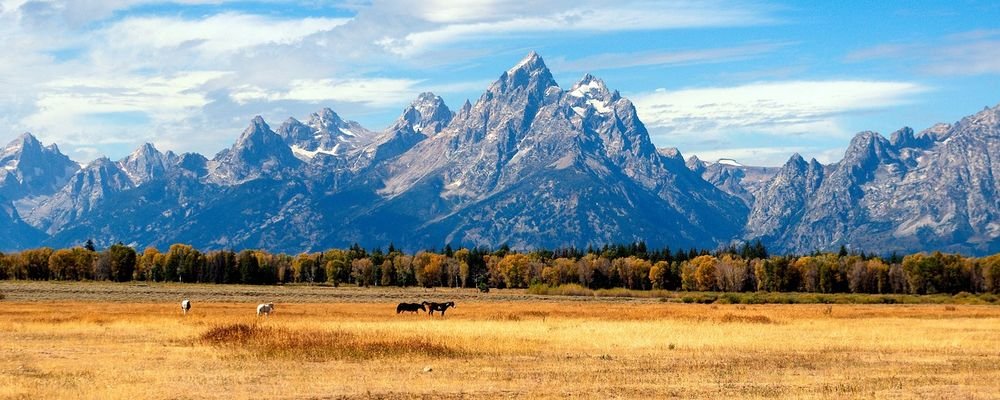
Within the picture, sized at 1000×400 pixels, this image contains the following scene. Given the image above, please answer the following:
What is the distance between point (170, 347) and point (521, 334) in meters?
Answer: 18.5

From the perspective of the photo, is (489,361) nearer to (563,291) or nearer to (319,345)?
(319,345)

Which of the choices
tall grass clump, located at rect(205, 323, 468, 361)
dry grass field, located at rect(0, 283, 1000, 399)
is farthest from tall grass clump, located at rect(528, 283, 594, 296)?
tall grass clump, located at rect(205, 323, 468, 361)

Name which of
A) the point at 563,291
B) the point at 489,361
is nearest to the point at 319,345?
the point at 489,361

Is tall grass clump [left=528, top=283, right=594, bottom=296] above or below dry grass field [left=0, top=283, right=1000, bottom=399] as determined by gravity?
above

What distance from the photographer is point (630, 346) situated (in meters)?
48.6

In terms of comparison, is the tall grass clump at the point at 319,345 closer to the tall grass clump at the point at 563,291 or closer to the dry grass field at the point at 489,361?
the dry grass field at the point at 489,361

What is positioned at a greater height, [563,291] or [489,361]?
[563,291]

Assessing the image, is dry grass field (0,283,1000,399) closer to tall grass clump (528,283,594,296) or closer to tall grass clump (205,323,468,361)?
tall grass clump (205,323,468,361)

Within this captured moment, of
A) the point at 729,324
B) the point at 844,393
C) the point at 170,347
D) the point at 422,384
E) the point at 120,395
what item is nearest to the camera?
the point at 120,395

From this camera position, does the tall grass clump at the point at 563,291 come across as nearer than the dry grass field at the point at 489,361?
No

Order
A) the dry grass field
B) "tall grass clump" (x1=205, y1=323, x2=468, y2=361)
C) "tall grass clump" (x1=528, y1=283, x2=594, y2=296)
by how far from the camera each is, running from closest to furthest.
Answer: the dry grass field < "tall grass clump" (x1=205, y1=323, x2=468, y2=361) < "tall grass clump" (x1=528, y1=283, x2=594, y2=296)

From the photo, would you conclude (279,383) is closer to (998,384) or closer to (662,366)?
(662,366)

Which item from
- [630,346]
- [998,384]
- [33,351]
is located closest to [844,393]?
[998,384]

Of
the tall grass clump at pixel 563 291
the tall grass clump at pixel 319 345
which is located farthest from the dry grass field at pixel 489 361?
the tall grass clump at pixel 563 291
